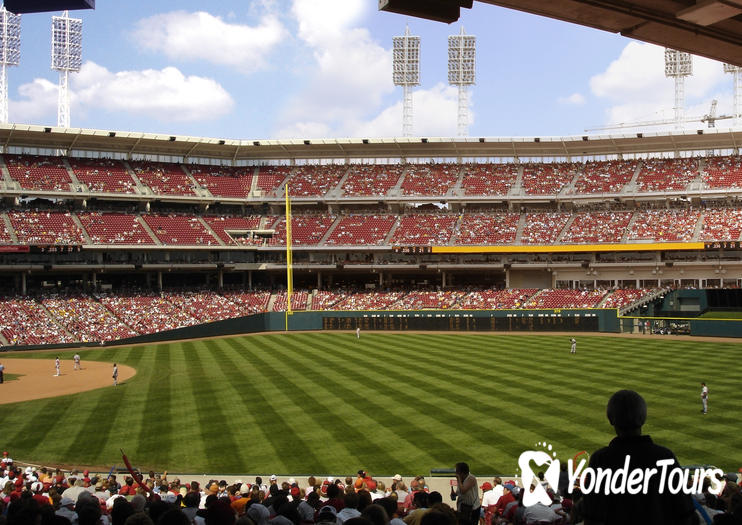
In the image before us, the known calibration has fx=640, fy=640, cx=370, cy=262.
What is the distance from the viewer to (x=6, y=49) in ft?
229

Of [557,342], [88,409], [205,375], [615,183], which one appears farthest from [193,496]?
[615,183]

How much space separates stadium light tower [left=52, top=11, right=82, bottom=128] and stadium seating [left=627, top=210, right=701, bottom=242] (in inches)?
2493

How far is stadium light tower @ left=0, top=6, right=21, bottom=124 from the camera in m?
69.8

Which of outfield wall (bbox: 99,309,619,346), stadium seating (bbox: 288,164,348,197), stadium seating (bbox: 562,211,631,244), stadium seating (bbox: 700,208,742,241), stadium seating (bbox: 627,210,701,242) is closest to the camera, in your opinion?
outfield wall (bbox: 99,309,619,346)

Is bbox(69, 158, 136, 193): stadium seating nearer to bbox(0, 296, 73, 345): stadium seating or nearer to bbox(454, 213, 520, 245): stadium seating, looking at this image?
bbox(0, 296, 73, 345): stadium seating

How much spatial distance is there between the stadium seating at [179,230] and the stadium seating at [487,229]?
26.3 metres

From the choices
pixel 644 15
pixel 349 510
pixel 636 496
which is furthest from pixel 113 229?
pixel 636 496

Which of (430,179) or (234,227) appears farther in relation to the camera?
(430,179)

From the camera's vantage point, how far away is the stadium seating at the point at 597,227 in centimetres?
6431

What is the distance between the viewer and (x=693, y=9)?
529cm

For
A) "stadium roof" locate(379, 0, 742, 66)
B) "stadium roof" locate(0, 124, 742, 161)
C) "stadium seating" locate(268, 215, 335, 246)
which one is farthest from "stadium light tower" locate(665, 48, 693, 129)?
"stadium roof" locate(379, 0, 742, 66)

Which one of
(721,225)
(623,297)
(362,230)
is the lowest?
(623,297)

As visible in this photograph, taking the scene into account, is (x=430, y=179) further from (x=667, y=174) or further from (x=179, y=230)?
(x=179, y=230)

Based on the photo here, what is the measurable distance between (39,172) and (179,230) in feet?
47.9
